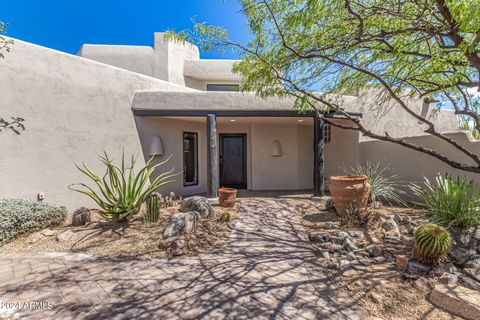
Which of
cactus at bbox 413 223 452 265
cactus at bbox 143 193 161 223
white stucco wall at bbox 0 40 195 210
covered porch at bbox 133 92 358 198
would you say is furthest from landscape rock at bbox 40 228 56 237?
cactus at bbox 413 223 452 265

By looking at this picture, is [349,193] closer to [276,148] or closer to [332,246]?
[332,246]

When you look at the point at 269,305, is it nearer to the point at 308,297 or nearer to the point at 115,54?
the point at 308,297

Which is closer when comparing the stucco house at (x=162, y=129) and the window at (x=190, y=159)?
the stucco house at (x=162, y=129)

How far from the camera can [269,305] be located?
242 cm

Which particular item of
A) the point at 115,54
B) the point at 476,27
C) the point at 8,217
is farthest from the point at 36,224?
the point at 115,54

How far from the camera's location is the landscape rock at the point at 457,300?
7.26 ft

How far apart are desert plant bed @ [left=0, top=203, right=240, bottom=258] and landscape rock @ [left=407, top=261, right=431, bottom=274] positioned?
8.77 ft

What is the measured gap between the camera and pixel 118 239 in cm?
409

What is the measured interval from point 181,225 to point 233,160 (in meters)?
5.25

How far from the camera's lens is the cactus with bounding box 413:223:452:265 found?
2975 millimetres

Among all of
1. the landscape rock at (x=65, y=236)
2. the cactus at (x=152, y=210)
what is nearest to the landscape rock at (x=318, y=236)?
the cactus at (x=152, y=210)

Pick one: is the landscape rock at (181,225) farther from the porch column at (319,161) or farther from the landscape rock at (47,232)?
the porch column at (319,161)

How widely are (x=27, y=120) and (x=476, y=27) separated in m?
7.19

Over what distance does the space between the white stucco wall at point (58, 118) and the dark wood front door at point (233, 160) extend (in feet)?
11.3
